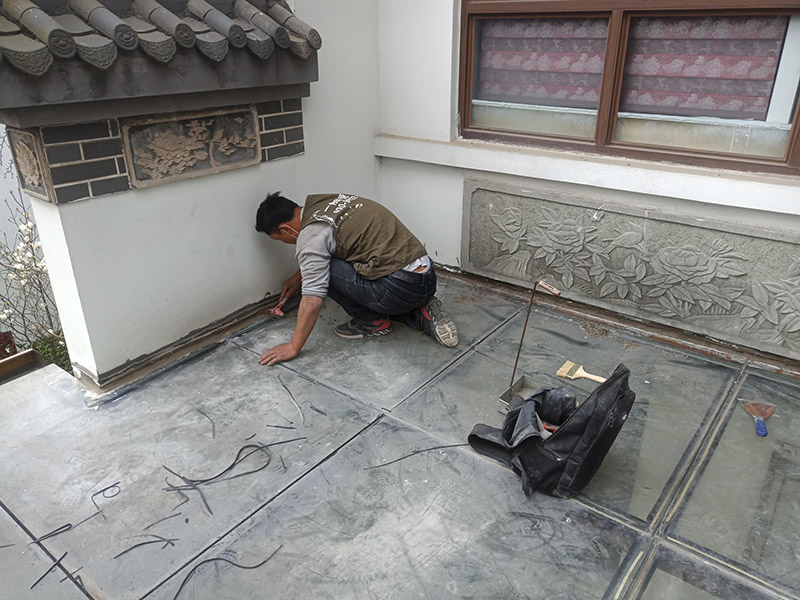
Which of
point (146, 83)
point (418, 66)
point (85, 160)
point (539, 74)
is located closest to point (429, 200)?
point (418, 66)

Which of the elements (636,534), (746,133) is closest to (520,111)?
(746,133)

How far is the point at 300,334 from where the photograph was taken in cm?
306

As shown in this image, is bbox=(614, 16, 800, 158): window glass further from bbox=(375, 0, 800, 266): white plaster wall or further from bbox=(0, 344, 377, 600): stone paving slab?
bbox=(0, 344, 377, 600): stone paving slab

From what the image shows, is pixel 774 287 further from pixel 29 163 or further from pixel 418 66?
pixel 29 163

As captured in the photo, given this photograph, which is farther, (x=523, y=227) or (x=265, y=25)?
(x=523, y=227)

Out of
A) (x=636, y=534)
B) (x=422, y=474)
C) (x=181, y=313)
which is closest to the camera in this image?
(x=636, y=534)

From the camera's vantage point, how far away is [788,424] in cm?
259

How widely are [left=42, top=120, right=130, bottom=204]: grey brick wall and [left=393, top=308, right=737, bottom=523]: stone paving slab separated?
1.70m

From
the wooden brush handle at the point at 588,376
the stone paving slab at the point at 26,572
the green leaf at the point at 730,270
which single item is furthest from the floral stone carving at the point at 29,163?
the green leaf at the point at 730,270

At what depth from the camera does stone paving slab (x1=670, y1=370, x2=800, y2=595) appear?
1976 millimetres

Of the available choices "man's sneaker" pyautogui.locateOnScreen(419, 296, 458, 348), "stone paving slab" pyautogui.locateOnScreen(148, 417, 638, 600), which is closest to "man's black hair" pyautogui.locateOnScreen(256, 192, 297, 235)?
"man's sneaker" pyautogui.locateOnScreen(419, 296, 458, 348)

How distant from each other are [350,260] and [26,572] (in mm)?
1924

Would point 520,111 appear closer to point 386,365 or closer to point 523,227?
point 523,227

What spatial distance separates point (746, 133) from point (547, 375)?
1.57 metres
